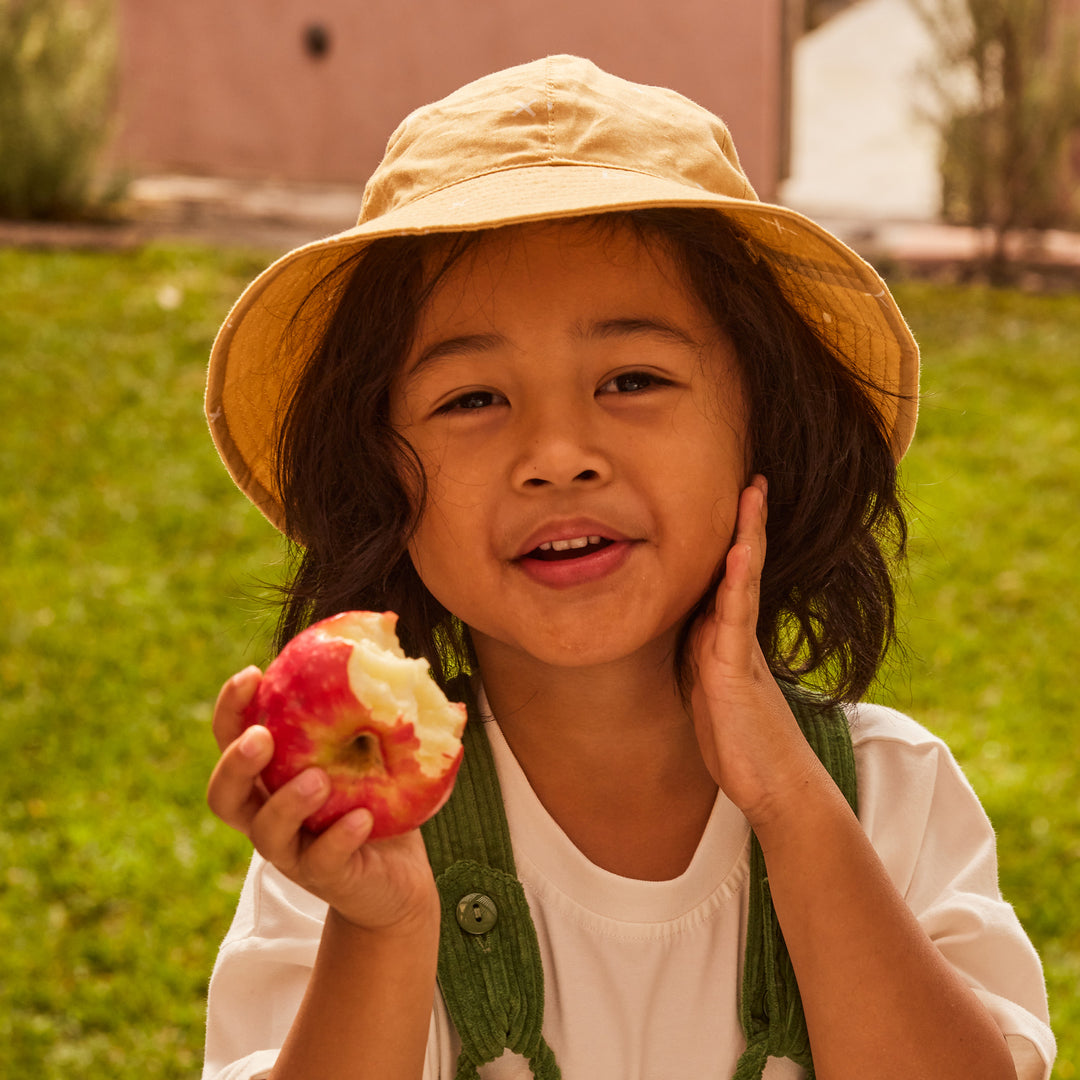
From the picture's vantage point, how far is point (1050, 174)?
326 inches

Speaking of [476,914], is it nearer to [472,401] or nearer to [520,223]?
[472,401]

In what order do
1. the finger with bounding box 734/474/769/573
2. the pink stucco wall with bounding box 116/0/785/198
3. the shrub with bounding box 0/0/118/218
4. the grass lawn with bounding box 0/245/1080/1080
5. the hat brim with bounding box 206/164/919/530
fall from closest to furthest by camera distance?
the hat brim with bounding box 206/164/919/530 → the finger with bounding box 734/474/769/573 → the grass lawn with bounding box 0/245/1080/1080 → the shrub with bounding box 0/0/118/218 → the pink stucco wall with bounding box 116/0/785/198

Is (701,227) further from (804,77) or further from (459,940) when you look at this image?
(804,77)

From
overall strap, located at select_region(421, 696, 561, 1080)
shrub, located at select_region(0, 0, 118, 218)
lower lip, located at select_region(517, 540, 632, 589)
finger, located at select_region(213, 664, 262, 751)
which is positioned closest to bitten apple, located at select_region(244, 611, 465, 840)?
finger, located at select_region(213, 664, 262, 751)

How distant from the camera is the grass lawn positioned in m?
3.29

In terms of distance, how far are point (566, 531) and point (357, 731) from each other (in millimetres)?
348

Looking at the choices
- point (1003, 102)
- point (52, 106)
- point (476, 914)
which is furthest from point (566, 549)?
point (1003, 102)

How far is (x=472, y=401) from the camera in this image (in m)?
1.76

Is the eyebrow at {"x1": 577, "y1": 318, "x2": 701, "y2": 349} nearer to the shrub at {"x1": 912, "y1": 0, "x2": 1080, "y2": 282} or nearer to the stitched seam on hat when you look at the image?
the stitched seam on hat

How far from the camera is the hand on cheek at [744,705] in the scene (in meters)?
1.74

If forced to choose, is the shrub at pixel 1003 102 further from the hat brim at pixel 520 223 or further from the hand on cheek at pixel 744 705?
the hand on cheek at pixel 744 705

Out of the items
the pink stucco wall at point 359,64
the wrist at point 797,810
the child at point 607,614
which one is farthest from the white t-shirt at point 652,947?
the pink stucco wall at point 359,64

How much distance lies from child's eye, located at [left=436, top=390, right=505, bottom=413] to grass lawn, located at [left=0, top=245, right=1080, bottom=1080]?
1.24 meters

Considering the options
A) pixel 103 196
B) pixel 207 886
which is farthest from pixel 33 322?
pixel 207 886
